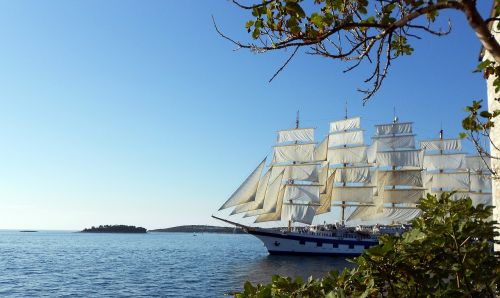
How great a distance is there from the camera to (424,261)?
352cm

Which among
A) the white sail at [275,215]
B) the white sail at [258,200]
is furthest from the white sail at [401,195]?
the white sail at [258,200]

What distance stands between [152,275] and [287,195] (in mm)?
41039

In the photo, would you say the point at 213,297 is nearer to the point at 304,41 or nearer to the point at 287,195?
the point at 304,41

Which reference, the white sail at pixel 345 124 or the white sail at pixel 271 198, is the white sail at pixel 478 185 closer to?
the white sail at pixel 345 124

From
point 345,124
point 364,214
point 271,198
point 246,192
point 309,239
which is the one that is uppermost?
point 345,124

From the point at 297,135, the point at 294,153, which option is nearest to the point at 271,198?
the point at 294,153

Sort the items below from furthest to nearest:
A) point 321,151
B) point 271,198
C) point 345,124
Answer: point 345,124, point 321,151, point 271,198

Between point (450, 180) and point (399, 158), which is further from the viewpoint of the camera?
point (450, 180)

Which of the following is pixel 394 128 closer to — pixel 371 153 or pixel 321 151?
pixel 371 153

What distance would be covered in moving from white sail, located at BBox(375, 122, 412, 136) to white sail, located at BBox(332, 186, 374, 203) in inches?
502

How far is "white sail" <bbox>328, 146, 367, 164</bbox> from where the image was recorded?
82250 mm

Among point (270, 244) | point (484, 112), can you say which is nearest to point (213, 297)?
point (484, 112)

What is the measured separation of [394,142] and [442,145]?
38.6 ft

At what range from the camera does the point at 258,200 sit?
72.0 meters
